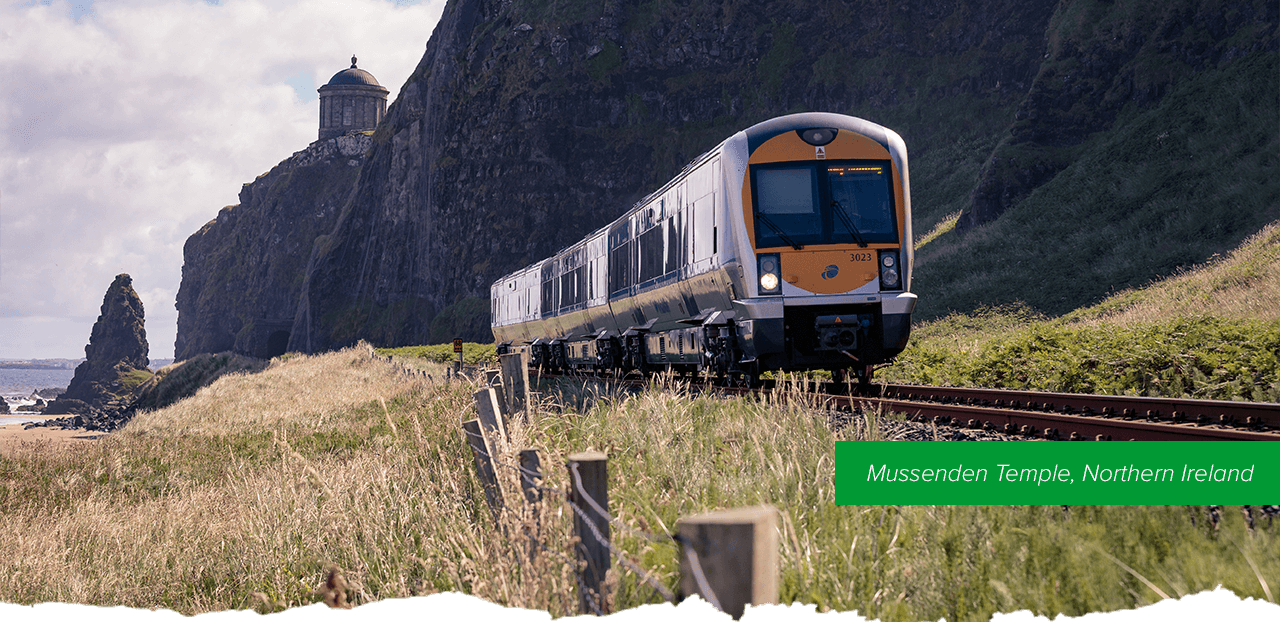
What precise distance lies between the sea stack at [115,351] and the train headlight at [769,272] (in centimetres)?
14228

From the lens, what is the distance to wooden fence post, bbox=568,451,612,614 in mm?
2969

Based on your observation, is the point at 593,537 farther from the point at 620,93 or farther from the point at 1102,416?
the point at 620,93

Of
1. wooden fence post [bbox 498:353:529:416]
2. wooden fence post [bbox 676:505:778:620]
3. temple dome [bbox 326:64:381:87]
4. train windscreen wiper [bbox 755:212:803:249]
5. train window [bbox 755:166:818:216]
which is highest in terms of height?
temple dome [bbox 326:64:381:87]

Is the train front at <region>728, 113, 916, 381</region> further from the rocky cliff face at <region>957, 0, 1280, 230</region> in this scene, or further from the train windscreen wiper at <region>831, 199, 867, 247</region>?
the rocky cliff face at <region>957, 0, 1280, 230</region>

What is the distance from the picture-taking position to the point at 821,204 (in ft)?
39.6

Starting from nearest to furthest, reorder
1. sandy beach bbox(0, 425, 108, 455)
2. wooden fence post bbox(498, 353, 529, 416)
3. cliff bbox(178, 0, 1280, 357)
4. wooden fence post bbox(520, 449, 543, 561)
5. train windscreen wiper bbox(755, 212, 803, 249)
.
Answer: wooden fence post bbox(520, 449, 543, 561), wooden fence post bbox(498, 353, 529, 416), train windscreen wiper bbox(755, 212, 803, 249), sandy beach bbox(0, 425, 108, 455), cliff bbox(178, 0, 1280, 357)

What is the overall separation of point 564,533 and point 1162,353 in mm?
10737

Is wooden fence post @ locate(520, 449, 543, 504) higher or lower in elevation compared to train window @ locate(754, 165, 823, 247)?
lower

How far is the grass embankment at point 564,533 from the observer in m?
3.79

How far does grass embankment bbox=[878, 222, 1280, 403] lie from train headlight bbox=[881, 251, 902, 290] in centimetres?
294

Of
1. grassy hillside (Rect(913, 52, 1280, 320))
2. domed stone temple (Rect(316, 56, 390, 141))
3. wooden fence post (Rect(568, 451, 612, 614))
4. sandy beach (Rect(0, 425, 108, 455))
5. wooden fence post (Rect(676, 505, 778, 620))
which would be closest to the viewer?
wooden fence post (Rect(676, 505, 778, 620))

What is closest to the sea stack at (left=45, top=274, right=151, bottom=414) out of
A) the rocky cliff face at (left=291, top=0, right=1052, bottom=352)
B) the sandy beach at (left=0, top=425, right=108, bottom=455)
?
the sandy beach at (left=0, top=425, right=108, bottom=455)

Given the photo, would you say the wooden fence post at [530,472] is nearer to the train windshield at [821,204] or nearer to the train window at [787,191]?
the train windshield at [821,204]

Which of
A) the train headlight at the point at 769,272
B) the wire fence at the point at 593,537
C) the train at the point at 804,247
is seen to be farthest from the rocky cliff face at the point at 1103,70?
the wire fence at the point at 593,537
